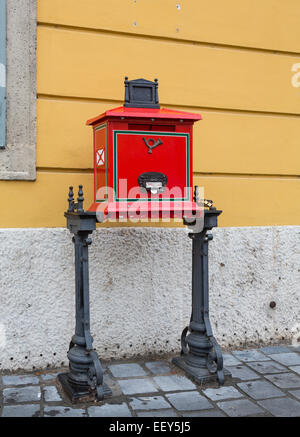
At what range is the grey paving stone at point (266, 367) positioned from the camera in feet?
12.4

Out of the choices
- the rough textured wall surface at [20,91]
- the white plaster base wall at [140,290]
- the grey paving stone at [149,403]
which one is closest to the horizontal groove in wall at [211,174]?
the rough textured wall surface at [20,91]

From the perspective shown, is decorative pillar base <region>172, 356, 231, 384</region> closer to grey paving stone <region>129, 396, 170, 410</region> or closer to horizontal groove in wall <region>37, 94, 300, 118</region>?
grey paving stone <region>129, 396, 170, 410</region>

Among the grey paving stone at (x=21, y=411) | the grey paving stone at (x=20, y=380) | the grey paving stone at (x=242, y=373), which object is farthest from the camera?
the grey paving stone at (x=242, y=373)

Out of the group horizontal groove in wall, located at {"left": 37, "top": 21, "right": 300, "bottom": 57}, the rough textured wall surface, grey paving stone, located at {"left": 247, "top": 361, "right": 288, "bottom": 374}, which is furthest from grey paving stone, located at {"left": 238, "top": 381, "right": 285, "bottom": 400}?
horizontal groove in wall, located at {"left": 37, "top": 21, "right": 300, "bottom": 57}

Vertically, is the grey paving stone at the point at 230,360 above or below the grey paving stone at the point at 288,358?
above

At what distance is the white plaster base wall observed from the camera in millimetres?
3750

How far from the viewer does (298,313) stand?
459cm

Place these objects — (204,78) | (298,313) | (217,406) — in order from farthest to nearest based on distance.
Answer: (298,313) → (204,78) → (217,406)

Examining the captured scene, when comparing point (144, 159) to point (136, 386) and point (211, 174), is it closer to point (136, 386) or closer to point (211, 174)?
point (211, 174)

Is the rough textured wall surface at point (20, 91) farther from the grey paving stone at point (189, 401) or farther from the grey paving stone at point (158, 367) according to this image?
the grey paving stone at point (189, 401)

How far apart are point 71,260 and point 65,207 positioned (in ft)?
1.41

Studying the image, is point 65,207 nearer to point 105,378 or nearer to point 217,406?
point 105,378

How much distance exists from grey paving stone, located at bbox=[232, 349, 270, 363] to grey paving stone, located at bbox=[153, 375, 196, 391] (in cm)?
71

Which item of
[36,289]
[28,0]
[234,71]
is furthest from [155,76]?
[36,289]
